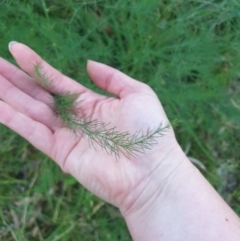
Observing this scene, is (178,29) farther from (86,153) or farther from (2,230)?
(2,230)

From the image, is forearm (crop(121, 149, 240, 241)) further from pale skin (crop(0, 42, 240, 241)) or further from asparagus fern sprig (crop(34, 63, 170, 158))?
asparagus fern sprig (crop(34, 63, 170, 158))

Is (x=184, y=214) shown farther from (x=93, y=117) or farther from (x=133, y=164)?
(x=93, y=117)

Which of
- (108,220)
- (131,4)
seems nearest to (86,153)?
(108,220)

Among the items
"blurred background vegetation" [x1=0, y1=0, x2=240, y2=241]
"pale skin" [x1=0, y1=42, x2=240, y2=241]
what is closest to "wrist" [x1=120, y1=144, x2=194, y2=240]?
"pale skin" [x1=0, y1=42, x2=240, y2=241]

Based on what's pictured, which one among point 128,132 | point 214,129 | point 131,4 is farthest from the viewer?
point 214,129


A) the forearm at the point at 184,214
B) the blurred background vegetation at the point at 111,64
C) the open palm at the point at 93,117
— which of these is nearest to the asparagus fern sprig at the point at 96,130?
the open palm at the point at 93,117

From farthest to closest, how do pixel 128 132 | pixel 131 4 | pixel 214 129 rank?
1. pixel 214 129
2. pixel 131 4
3. pixel 128 132

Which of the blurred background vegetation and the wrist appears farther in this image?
the blurred background vegetation

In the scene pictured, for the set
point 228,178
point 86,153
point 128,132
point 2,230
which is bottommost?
point 2,230
